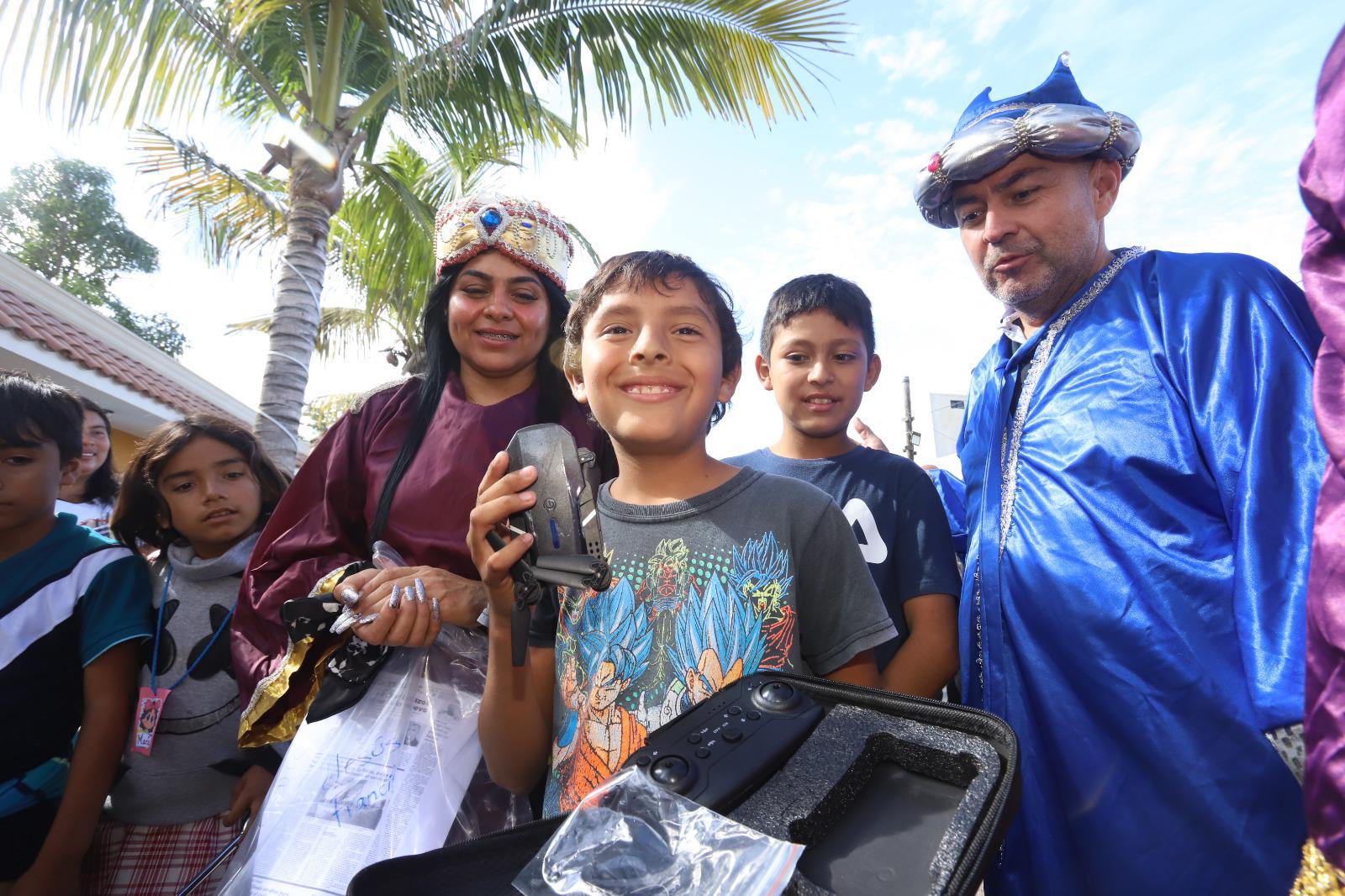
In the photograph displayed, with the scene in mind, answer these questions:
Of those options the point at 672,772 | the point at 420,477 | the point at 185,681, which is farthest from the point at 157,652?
the point at 672,772

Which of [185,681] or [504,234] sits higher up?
[504,234]

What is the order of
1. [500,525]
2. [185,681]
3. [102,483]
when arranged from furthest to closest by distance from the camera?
[102,483], [185,681], [500,525]

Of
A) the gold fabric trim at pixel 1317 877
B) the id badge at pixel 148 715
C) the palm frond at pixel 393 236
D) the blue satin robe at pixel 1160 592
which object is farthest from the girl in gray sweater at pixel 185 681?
the palm frond at pixel 393 236

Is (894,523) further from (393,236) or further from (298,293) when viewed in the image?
(393,236)

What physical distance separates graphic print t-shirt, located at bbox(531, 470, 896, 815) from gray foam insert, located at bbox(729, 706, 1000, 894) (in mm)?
498

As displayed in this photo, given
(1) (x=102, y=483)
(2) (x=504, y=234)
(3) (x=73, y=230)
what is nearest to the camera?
(2) (x=504, y=234)

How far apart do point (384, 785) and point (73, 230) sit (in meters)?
32.3

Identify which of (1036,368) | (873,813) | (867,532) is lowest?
(873,813)

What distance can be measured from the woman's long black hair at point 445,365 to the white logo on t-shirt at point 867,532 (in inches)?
34.9

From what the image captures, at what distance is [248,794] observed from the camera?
6.68 feet

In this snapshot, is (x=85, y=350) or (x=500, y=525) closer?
(x=500, y=525)

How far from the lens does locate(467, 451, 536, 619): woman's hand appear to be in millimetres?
1199

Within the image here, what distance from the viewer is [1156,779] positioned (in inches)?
51.6

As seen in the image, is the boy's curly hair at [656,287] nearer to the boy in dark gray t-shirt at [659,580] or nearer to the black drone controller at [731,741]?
the boy in dark gray t-shirt at [659,580]
